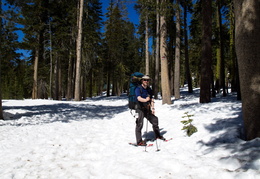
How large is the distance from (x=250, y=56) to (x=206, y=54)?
6.79m

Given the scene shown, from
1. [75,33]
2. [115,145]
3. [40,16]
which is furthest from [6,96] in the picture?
[115,145]

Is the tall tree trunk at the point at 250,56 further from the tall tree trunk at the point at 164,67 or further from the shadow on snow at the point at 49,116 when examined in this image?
the shadow on snow at the point at 49,116

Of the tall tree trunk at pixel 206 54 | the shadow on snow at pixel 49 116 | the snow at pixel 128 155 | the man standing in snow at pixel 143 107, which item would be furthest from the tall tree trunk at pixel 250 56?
the shadow on snow at pixel 49 116

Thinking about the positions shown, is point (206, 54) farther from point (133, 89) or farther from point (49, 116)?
point (49, 116)

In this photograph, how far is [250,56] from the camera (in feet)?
11.0

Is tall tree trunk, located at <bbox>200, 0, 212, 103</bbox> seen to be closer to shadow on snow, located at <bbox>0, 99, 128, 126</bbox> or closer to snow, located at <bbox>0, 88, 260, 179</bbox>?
snow, located at <bbox>0, 88, 260, 179</bbox>

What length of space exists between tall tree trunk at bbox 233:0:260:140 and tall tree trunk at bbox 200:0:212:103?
618 centimetres

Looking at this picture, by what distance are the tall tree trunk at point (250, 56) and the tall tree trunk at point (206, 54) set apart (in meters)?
6.18

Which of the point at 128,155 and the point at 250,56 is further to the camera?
the point at 128,155

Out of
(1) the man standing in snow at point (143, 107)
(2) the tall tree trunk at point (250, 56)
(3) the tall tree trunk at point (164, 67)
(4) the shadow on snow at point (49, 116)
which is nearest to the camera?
(2) the tall tree trunk at point (250, 56)

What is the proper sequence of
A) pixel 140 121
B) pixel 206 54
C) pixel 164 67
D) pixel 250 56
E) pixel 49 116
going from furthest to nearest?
1. pixel 164 67
2. pixel 206 54
3. pixel 49 116
4. pixel 140 121
5. pixel 250 56

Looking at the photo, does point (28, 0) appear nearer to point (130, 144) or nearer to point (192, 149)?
point (130, 144)

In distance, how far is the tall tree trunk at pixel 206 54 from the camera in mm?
9453

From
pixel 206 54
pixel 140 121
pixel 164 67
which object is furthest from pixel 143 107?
pixel 206 54
